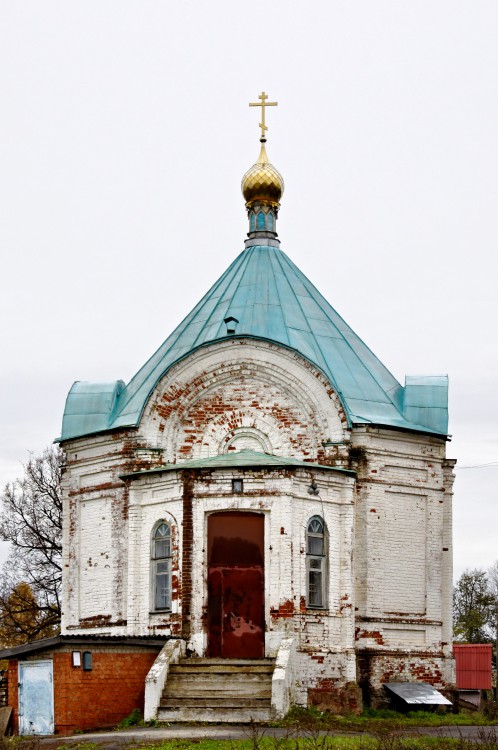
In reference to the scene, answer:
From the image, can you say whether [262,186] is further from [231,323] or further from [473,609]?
[473,609]

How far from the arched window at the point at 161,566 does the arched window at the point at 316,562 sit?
2.20 meters

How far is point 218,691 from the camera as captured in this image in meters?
19.7

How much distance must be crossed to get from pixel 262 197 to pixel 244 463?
7412 mm

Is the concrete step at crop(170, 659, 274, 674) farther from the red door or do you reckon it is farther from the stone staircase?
the red door

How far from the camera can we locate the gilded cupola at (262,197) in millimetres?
27141

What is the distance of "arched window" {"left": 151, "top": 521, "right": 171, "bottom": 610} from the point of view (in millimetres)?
22425

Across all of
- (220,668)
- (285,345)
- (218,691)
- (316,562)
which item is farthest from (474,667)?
(218,691)

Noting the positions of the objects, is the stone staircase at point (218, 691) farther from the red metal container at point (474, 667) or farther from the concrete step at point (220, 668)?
the red metal container at point (474, 667)

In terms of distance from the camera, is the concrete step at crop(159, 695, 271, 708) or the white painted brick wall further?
the white painted brick wall

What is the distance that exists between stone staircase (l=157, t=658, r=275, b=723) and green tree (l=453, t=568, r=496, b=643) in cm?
2922

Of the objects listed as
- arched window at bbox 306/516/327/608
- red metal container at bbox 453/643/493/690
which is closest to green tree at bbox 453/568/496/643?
red metal container at bbox 453/643/493/690

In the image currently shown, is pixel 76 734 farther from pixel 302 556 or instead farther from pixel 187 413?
pixel 187 413

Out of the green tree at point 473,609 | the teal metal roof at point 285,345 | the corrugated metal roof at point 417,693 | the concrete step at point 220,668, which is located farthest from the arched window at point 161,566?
the green tree at point 473,609

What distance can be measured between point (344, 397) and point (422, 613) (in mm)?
3778
